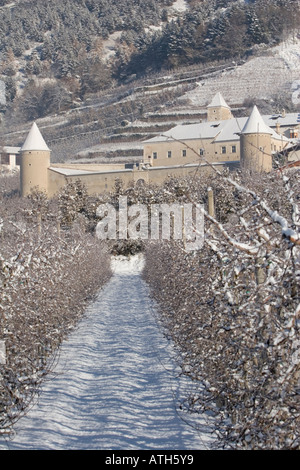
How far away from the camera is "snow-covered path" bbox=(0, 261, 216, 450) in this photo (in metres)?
4.80

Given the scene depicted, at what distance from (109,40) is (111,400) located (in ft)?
457

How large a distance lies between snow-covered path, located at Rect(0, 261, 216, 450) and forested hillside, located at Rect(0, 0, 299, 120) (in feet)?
279

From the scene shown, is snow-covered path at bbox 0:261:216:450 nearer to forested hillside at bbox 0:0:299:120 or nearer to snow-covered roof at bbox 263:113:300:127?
snow-covered roof at bbox 263:113:300:127

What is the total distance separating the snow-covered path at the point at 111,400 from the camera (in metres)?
4.80

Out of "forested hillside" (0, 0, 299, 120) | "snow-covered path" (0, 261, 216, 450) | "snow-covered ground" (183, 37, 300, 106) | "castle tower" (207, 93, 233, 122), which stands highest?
"forested hillside" (0, 0, 299, 120)

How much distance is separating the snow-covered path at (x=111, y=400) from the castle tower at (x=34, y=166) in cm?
3618

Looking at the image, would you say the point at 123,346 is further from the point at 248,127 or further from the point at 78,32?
the point at 78,32

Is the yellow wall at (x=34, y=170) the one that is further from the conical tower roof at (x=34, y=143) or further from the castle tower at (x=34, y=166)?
the conical tower roof at (x=34, y=143)

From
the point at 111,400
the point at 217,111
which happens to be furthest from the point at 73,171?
the point at 111,400

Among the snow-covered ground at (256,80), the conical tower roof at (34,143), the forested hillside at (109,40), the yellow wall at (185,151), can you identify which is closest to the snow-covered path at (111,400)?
the conical tower roof at (34,143)

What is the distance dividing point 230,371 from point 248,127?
1421 inches

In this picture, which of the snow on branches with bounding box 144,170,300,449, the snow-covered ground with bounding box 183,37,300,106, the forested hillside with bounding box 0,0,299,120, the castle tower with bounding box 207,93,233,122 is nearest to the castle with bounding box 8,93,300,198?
the castle tower with bounding box 207,93,233,122

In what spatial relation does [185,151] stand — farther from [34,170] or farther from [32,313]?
[32,313]
